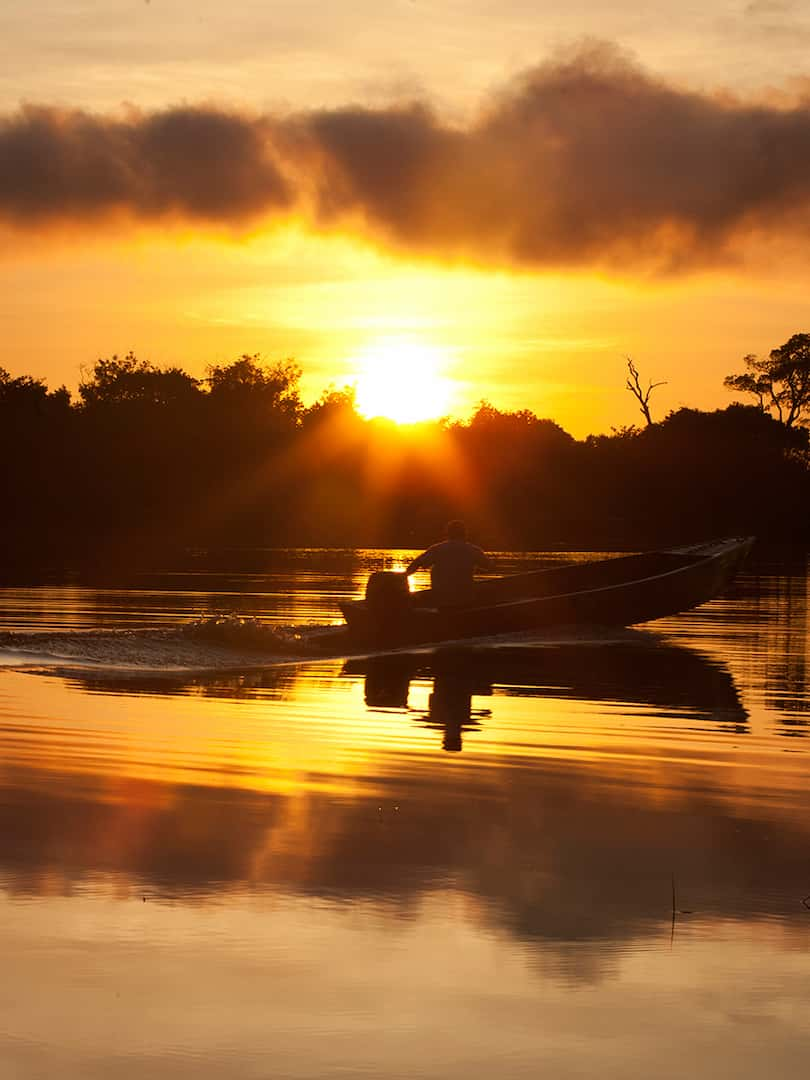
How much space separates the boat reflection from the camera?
1503 cm

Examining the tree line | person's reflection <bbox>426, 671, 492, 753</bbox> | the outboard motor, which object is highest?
the tree line

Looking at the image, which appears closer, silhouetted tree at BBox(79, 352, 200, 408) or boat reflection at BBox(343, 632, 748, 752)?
boat reflection at BBox(343, 632, 748, 752)

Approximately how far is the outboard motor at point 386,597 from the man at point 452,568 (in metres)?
1.36

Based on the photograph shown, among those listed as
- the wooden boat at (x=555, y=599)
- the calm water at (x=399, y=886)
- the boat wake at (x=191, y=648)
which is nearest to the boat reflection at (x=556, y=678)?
the calm water at (x=399, y=886)

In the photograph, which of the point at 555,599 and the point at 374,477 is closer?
the point at 555,599

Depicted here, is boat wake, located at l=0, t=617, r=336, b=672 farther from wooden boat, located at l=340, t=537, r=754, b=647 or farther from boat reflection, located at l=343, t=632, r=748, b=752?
wooden boat, located at l=340, t=537, r=754, b=647

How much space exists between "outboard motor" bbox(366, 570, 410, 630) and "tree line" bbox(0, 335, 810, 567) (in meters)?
54.2

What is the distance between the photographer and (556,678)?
60.2ft

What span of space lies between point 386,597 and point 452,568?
180cm

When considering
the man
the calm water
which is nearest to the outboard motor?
the man

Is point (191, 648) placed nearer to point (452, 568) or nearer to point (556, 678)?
point (556, 678)

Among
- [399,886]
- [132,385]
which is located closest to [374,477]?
[132,385]

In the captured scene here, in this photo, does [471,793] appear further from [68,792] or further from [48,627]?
[48,627]

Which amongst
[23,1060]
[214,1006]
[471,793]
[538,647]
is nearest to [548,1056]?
[214,1006]
